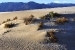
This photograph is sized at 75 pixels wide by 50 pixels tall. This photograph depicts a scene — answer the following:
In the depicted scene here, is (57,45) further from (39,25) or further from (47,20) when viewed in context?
(47,20)

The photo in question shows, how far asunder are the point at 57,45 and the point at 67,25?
4390 millimetres

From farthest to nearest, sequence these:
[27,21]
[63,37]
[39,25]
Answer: [27,21], [39,25], [63,37]

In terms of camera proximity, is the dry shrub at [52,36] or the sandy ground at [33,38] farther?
the dry shrub at [52,36]

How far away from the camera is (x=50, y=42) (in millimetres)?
15312

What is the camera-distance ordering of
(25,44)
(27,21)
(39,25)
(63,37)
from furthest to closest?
(27,21), (39,25), (63,37), (25,44)

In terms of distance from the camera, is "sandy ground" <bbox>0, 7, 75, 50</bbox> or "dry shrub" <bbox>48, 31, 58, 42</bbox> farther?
"dry shrub" <bbox>48, 31, 58, 42</bbox>

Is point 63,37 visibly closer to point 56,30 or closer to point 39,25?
point 56,30

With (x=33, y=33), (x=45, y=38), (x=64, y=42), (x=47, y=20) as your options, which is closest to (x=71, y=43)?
(x=64, y=42)

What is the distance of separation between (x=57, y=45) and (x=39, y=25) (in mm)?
3506

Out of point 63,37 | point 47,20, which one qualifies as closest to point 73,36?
point 63,37

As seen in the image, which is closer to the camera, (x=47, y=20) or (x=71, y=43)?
(x=71, y=43)

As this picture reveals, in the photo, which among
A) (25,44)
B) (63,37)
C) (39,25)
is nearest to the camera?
(25,44)

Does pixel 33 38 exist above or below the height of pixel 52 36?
below

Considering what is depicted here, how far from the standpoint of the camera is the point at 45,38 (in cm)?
1562
